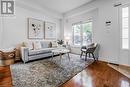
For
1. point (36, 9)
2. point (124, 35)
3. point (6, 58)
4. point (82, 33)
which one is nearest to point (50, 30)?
point (36, 9)

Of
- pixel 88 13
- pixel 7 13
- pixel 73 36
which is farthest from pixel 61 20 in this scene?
pixel 7 13

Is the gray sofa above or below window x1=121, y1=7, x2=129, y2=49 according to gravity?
below

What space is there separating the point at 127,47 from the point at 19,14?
16.2 ft

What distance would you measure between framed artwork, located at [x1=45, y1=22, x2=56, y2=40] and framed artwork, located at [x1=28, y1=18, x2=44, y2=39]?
312 mm

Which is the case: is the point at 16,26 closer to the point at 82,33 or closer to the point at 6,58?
the point at 6,58

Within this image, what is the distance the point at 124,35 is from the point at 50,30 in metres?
4.16

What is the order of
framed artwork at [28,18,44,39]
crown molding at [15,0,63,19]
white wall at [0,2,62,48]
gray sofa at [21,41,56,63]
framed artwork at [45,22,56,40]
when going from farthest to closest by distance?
1. framed artwork at [45,22,56,40]
2. framed artwork at [28,18,44,39]
3. crown molding at [15,0,63,19]
4. white wall at [0,2,62,48]
5. gray sofa at [21,41,56,63]

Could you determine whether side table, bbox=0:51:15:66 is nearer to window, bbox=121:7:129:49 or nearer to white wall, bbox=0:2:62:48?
white wall, bbox=0:2:62:48

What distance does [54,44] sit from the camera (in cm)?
549

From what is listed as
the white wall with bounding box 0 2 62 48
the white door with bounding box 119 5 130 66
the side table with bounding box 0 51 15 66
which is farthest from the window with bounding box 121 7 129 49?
the side table with bounding box 0 51 15 66

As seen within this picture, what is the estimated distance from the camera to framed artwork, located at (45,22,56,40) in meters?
5.79

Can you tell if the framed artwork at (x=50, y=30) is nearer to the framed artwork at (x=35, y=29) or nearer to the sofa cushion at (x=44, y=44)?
the framed artwork at (x=35, y=29)

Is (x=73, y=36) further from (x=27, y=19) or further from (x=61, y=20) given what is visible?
(x=27, y=19)

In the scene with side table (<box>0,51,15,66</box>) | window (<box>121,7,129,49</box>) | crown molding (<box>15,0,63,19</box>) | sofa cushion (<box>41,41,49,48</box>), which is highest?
crown molding (<box>15,0,63,19</box>)
